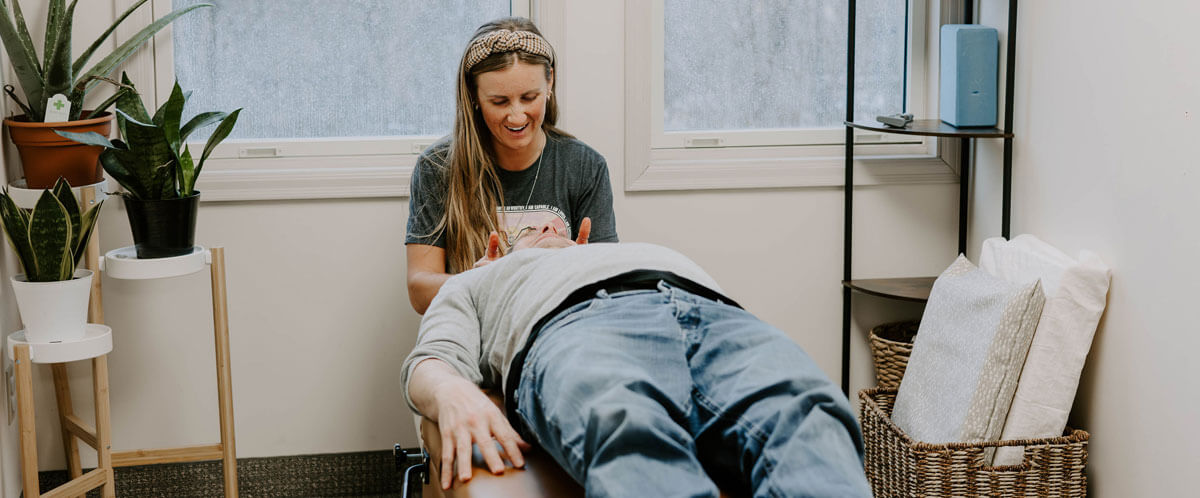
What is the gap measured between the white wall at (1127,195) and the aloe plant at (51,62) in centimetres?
206

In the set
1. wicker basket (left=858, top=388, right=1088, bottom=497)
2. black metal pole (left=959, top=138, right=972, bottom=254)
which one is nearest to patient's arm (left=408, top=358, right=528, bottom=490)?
wicker basket (left=858, top=388, right=1088, bottom=497)

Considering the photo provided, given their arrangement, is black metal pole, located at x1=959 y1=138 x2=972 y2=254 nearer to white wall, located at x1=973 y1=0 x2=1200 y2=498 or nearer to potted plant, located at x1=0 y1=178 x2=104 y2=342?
white wall, located at x1=973 y1=0 x2=1200 y2=498

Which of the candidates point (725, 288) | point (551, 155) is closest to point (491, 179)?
point (551, 155)

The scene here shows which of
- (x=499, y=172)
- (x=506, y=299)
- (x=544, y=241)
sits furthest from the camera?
(x=499, y=172)

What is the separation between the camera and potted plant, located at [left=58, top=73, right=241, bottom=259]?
2168 mm

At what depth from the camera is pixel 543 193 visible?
242cm

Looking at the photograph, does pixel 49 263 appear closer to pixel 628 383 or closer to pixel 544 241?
pixel 544 241

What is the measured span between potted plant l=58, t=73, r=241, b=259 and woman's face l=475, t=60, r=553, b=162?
52 cm

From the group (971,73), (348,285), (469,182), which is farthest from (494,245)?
(971,73)

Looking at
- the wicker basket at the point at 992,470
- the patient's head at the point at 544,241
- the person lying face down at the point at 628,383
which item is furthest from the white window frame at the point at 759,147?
the person lying face down at the point at 628,383

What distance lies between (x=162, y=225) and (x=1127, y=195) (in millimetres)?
1972

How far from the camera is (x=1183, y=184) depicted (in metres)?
1.99

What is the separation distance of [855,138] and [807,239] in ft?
0.99

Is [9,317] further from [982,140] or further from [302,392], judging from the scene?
[982,140]
